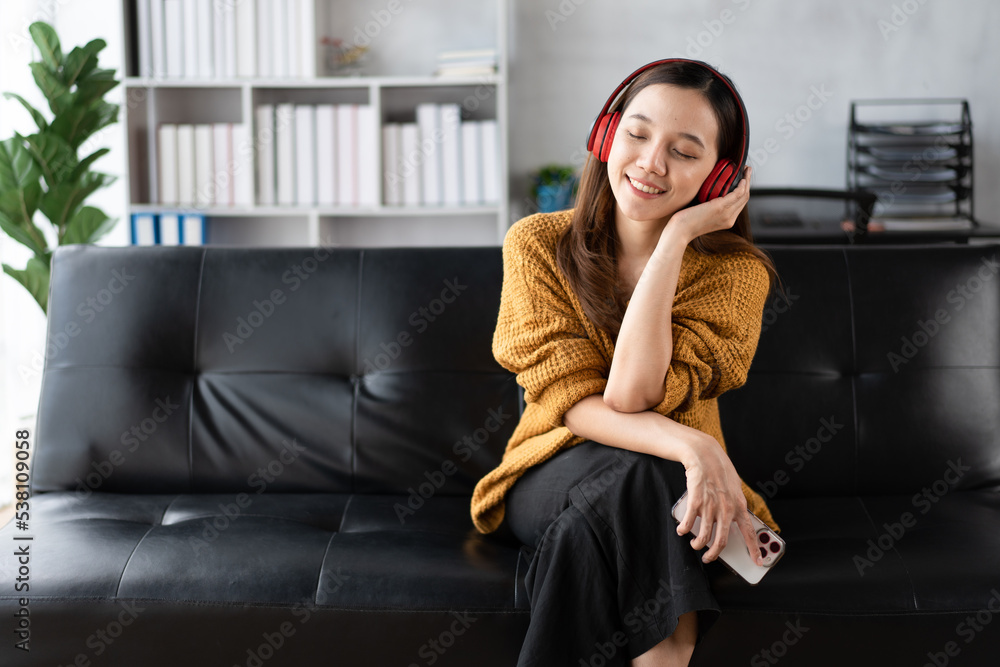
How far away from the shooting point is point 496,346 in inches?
54.5

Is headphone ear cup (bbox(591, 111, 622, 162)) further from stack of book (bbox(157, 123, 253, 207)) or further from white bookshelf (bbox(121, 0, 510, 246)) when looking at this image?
stack of book (bbox(157, 123, 253, 207))

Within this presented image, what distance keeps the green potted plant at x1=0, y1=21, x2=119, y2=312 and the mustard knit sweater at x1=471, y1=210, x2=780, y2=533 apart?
1.59 meters

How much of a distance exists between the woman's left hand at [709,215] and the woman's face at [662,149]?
32mm

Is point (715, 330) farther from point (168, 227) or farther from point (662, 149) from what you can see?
point (168, 227)

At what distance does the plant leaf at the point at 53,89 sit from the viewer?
2.38 metres

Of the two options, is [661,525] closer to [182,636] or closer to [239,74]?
[182,636]

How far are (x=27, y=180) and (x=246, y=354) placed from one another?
3.91 feet

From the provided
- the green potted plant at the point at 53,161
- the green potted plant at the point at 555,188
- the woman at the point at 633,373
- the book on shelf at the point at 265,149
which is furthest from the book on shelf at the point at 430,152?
the woman at the point at 633,373

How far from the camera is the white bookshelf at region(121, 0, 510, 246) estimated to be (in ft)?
9.74

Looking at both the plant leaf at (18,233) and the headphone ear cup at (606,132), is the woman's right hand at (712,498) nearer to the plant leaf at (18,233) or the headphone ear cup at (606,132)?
the headphone ear cup at (606,132)

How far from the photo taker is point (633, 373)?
127cm

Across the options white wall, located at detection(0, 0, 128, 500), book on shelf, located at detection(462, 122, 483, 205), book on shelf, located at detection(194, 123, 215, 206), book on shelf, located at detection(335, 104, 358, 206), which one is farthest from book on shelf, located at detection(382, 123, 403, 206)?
white wall, located at detection(0, 0, 128, 500)

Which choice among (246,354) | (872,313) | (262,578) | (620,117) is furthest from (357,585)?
(872,313)

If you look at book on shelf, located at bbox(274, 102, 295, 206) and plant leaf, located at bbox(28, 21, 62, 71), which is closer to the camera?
plant leaf, located at bbox(28, 21, 62, 71)
